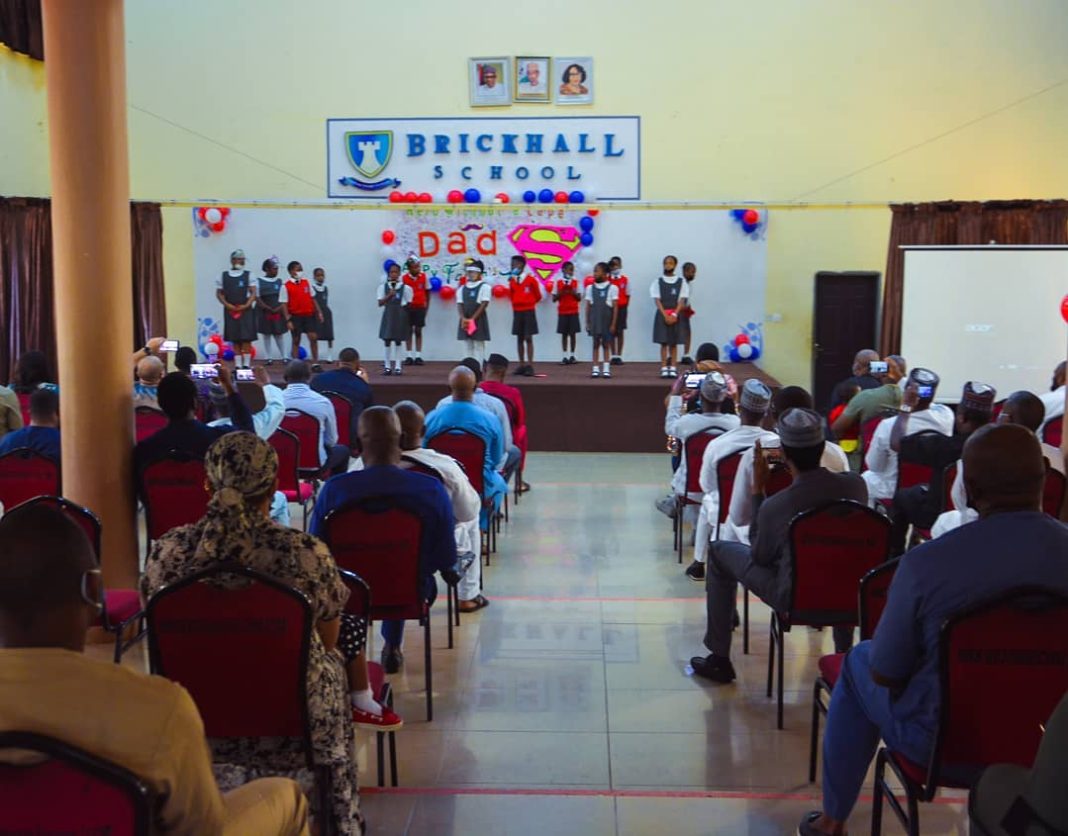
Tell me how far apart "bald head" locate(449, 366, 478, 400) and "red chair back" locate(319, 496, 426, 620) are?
214cm

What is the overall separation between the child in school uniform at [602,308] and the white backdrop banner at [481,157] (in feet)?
5.01

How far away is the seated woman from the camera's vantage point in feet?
7.98

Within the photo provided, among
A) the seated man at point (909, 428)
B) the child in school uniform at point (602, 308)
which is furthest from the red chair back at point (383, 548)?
the child in school uniform at point (602, 308)

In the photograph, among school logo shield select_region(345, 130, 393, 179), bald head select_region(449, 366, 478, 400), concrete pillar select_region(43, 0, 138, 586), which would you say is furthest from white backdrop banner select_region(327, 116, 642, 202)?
concrete pillar select_region(43, 0, 138, 586)

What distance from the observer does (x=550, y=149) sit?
43.5ft

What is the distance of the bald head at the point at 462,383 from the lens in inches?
224

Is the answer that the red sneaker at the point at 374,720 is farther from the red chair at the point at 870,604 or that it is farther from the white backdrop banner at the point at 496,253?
the white backdrop banner at the point at 496,253

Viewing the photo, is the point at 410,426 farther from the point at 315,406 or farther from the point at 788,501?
the point at 315,406

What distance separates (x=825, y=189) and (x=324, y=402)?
27.9 feet

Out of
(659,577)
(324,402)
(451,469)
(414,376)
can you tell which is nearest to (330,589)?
(451,469)

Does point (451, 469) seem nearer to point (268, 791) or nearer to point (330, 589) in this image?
point (330, 589)

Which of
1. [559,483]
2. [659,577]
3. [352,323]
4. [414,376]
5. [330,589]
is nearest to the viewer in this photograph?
[330,589]

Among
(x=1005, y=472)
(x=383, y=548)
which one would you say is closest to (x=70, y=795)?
(x=1005, y=472)

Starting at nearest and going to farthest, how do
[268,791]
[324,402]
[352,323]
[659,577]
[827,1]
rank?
[268,791]
[659,577]
[324,402]
[827,1]
[352,323]
